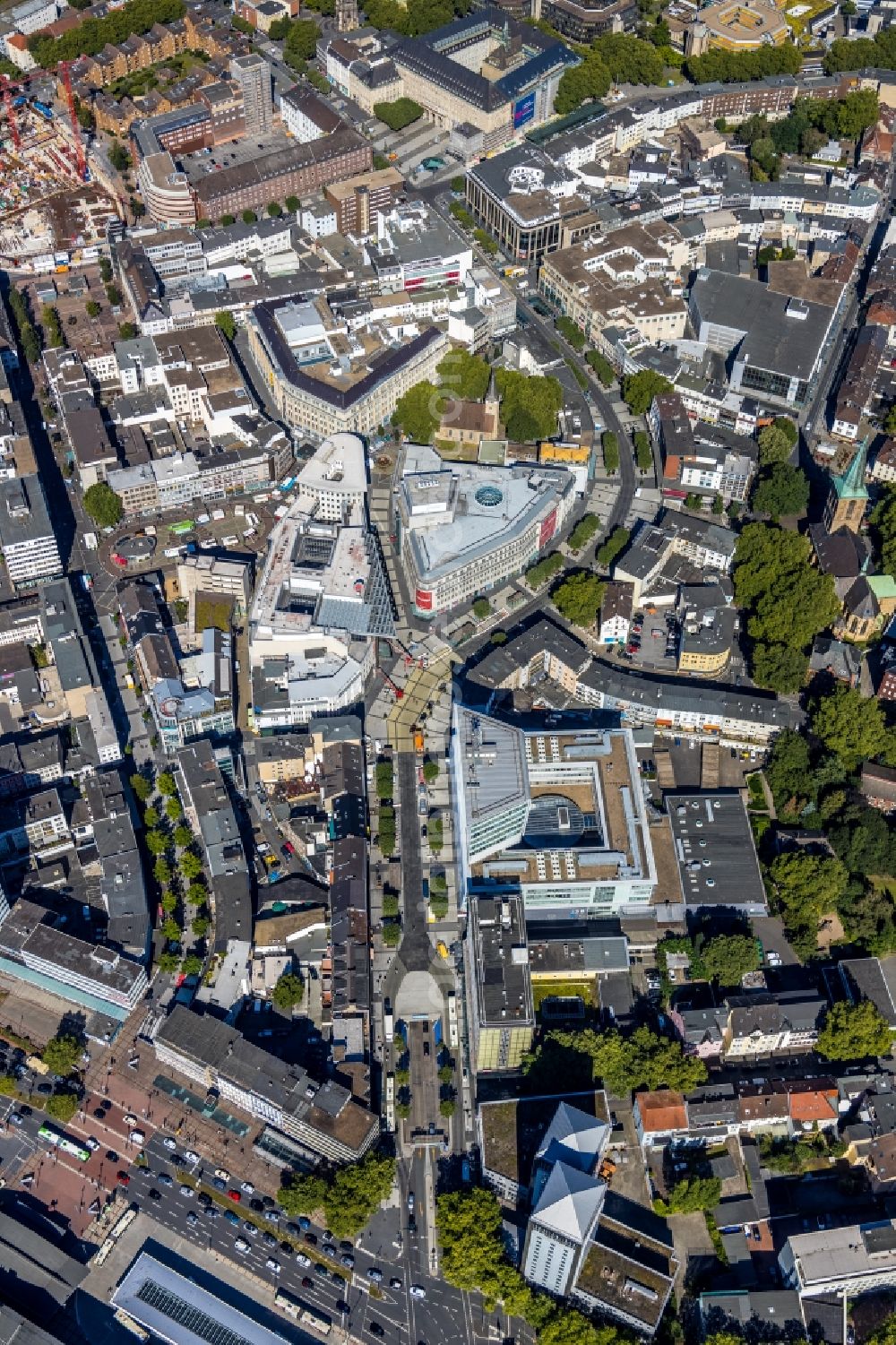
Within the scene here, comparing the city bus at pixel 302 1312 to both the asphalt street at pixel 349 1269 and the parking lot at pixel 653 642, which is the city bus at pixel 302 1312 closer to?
the asphalt street at pixel 349 1269

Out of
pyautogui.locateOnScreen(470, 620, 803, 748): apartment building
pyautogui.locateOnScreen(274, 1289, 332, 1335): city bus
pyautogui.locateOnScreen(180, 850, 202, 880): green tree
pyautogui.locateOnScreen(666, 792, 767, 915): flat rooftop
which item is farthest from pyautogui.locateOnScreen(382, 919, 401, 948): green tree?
pyautogui.locateOnScreen(274, 1289, 332, 1335): city bus

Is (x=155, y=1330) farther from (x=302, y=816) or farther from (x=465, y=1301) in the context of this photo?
(x=302, y=816)

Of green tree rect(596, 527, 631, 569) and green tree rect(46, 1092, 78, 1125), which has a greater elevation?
green tree rect(596, 527, 631, 569)

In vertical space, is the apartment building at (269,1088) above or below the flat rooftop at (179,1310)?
above

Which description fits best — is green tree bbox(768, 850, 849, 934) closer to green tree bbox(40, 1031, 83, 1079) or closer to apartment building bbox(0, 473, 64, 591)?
green tree bbox(40, 1031, 83, 1079)

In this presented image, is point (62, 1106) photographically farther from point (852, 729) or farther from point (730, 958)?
point (852, 729)

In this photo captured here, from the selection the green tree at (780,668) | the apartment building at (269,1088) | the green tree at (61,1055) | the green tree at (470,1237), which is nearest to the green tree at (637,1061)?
the green tree at (470,1237)
